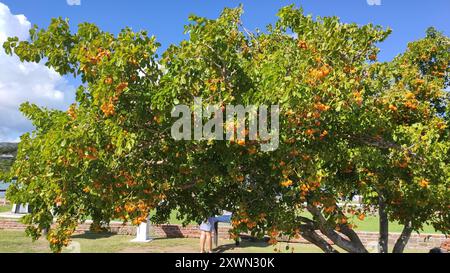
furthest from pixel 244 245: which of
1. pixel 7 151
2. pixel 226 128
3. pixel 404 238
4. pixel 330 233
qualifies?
pixel 7 151

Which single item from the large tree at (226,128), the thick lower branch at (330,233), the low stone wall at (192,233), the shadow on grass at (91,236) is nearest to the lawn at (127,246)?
the shadow on grass at (91,236)

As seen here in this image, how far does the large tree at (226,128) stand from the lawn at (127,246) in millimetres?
8185

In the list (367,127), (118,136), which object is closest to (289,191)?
(367,127)

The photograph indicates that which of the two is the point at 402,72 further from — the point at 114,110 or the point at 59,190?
the point at 59,190

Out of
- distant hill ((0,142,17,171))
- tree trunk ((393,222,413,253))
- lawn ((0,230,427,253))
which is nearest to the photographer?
tree trunk ((393,222,413,253))

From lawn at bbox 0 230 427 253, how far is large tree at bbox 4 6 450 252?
8.18 meters

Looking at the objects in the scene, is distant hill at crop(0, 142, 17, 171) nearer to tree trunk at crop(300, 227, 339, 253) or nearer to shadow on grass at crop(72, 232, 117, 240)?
shadow on grass at crop(72, 232, 117, 240)

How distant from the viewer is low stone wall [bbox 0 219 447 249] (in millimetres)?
15484

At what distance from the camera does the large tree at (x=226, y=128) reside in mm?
4547

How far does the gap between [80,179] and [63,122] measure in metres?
0.72

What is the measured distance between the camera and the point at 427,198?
5555 mm

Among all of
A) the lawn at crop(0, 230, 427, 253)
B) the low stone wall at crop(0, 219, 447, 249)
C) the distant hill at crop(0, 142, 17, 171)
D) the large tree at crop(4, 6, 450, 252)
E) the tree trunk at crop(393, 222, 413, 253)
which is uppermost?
the distant hill at crop(0, 142, 17, 171)

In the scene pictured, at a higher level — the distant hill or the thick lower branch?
the distant hill

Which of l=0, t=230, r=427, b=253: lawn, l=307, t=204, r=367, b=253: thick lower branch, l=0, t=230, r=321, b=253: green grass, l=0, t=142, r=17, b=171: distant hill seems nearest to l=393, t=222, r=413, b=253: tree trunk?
l=307, t=204, r=367, b=253: thick lower branch
